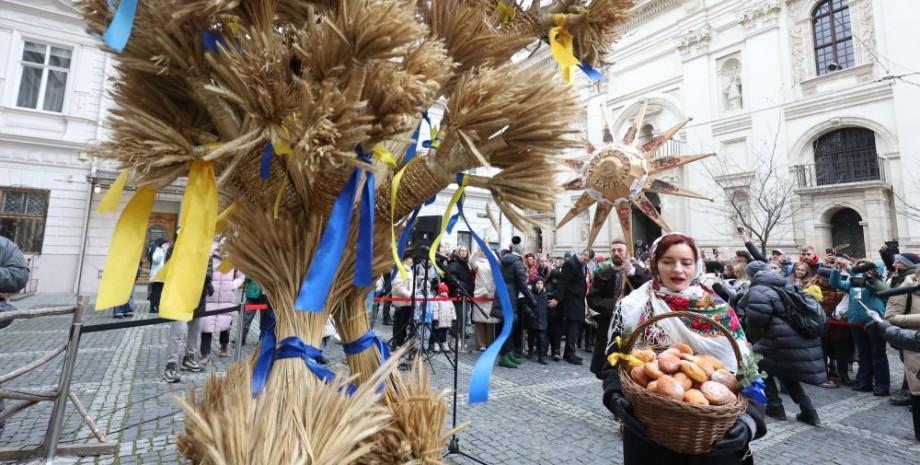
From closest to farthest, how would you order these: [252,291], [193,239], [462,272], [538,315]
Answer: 1. [193,239]
2. [252,291]
3. [538,315]
4. [462,272]

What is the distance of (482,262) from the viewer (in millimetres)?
6629

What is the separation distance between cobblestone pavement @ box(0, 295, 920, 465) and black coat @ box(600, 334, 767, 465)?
149cm

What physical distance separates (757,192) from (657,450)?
2010 centimetres

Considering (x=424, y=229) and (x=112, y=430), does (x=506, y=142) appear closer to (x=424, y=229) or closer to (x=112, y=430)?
(x=112, y=430)

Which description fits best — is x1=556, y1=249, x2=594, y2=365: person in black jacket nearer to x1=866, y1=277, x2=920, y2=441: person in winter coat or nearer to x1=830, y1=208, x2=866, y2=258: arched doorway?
x1=866, y1=277, x2=920, y2=441: person in winter coat

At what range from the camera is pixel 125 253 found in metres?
1.06

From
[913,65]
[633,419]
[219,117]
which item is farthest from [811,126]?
[219,117]

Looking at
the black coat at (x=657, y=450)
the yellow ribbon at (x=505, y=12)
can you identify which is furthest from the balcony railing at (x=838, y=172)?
the yellow ribbon at (x=505, y=12)

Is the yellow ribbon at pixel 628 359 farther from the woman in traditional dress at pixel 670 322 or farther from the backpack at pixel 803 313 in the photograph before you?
the backpack at pixel 803 313

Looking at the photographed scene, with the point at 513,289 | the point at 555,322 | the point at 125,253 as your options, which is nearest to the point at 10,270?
the point at 125,253

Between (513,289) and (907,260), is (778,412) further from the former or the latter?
(513,289)

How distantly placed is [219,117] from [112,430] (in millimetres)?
3655

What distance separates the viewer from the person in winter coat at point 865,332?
203 inches

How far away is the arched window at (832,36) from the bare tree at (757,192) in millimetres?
3303
